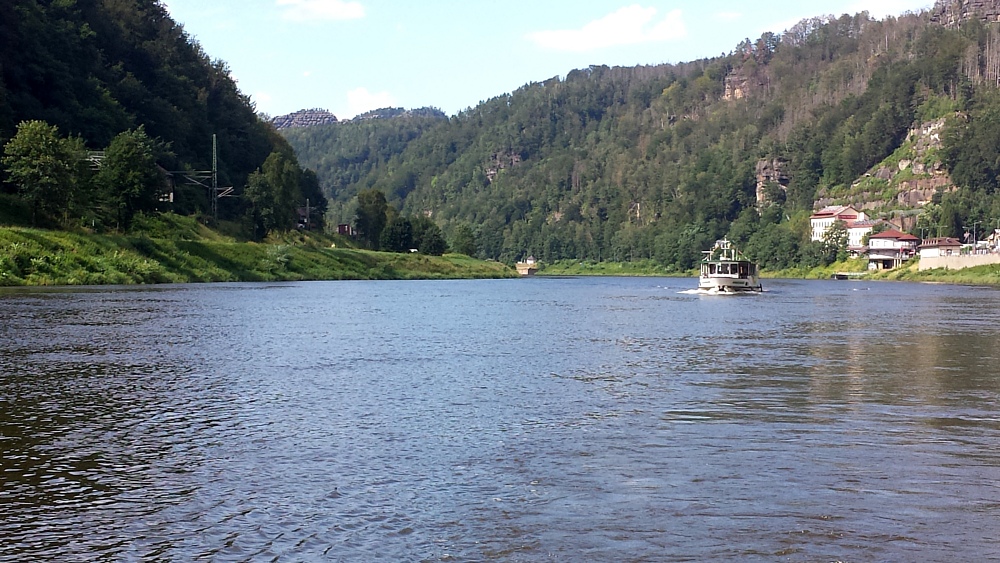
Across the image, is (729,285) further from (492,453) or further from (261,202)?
(492,453)

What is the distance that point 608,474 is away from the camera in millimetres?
15953

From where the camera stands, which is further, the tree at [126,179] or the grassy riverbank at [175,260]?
the tree at [126,179]

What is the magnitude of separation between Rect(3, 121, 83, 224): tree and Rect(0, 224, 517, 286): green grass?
15.6 feet

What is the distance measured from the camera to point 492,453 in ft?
58.2

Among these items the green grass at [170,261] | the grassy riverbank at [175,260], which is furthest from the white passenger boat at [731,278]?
the green grass at [170,261]

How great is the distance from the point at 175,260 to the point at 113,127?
149ft

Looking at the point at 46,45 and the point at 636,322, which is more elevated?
the point at 46,45

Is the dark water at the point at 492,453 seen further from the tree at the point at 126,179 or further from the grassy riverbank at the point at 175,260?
the tree at the point at 126,179

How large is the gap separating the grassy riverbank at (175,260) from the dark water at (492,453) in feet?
170

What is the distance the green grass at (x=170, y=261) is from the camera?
85562mm

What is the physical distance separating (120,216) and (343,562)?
110353mm

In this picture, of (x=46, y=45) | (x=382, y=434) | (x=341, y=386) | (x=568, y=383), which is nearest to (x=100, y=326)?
(x=341, y=386)

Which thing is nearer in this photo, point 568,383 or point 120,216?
point 568,383

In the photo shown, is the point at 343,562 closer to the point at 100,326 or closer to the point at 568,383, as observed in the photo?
the point at 568,383
